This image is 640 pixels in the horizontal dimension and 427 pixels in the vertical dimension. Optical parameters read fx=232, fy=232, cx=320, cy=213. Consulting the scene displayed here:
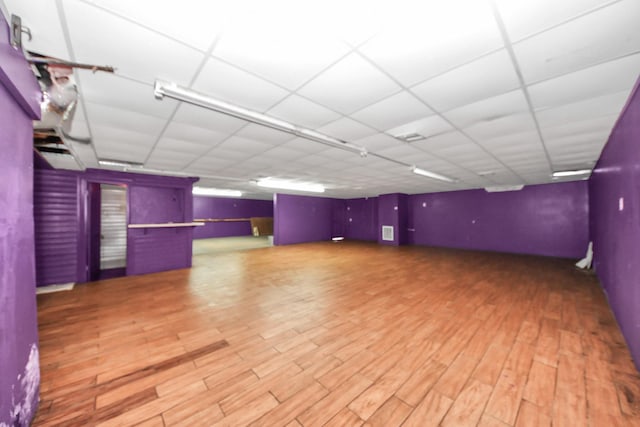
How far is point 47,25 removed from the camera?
1.38 meters

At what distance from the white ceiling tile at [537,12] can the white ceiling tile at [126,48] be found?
6.44ft

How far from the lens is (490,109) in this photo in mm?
2469

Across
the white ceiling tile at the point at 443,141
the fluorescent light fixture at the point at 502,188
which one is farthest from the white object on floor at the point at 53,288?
the fluorescent light fixture at the point at 502,188

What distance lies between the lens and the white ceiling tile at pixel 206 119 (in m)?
2.47

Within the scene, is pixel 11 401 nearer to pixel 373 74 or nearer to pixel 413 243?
pixel 373 74

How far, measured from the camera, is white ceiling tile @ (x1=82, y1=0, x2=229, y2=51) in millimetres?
1270

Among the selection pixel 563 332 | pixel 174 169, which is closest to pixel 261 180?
pixel 174 169

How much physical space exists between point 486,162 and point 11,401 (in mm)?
6639

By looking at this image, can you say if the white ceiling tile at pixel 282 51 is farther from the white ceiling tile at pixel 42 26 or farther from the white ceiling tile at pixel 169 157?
the white ceiling tile at pixel 169 157

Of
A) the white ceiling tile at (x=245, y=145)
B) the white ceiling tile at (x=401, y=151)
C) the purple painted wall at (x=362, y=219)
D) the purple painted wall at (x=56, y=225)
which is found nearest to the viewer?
the white ceiling tile at (x=245, y=145)

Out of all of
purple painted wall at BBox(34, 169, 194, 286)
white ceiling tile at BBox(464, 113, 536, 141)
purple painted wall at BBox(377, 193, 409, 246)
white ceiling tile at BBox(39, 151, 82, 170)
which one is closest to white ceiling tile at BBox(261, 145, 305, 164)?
white ceiling tile at BBox(464, 113, 536, 141)

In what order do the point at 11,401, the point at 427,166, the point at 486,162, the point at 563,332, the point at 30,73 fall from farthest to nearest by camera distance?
1. the point at 427,166
2. the point at 486,162
3. the point at 563,332
4. the point at 30,73
5. the point at 11,401

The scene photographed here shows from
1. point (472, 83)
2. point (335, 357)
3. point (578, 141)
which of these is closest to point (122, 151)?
point (335, 357)

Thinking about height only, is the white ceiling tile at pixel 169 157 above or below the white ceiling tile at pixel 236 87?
Answer: below
